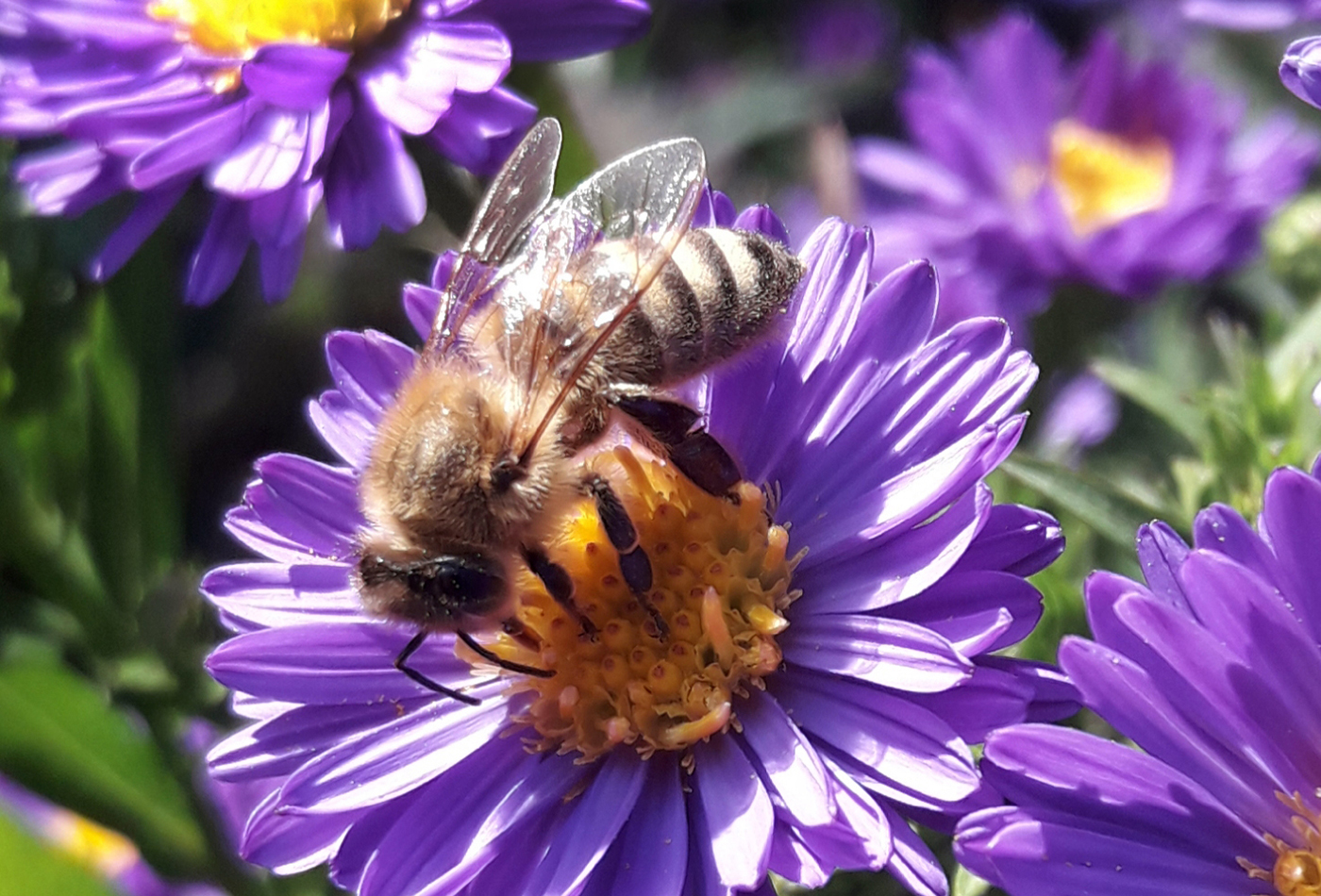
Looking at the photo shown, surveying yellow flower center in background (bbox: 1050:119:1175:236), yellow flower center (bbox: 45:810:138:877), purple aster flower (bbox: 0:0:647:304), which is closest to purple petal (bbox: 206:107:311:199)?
purple aster flower (bbox: 0:0:647:304)

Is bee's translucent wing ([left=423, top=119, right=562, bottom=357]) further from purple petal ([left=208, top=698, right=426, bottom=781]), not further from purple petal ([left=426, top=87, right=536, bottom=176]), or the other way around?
purple petal ([left=208, top=698, right=426, bottom=781])

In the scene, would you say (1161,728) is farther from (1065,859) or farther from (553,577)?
(553,577)

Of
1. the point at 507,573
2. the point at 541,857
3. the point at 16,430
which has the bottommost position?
the point at 16,430

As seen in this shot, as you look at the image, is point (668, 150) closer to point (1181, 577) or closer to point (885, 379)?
point (885, 379)

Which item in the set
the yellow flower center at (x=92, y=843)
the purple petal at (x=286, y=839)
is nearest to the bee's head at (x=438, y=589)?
the purple petal at (x=286, y=839)

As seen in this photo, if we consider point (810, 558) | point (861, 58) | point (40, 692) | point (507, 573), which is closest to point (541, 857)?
point (507, 573)

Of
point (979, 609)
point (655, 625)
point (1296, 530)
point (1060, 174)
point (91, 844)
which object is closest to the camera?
point (1296, 530)

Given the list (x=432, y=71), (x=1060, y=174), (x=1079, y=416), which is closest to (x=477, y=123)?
(x=432, y=71)
